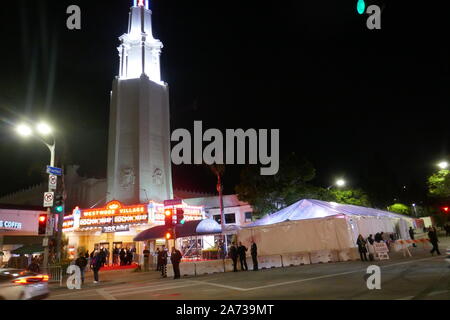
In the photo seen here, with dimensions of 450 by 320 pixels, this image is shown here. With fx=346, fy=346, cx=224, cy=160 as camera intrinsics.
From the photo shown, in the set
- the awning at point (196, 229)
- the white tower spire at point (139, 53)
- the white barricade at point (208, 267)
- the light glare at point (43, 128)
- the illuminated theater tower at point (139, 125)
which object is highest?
the white tower spire at point (139, 53)

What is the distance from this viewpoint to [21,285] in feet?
32.7

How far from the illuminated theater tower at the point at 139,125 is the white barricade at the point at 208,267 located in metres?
18.3

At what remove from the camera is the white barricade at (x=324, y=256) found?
71.0ft

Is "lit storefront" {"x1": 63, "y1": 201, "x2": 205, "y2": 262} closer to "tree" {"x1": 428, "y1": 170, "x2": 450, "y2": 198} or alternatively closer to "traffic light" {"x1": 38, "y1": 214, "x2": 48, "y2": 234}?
"traffic light" {"x1": 38, "y1": 214, "x2": 48, "y2": 234}

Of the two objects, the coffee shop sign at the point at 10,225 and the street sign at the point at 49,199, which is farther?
the coffee shop sign at the point at 10,225

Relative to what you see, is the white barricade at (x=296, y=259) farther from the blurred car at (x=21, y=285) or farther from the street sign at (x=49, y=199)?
the blurred car at (x=21, y=285)

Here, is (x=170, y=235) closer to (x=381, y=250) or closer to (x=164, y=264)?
(x=164, y=264)

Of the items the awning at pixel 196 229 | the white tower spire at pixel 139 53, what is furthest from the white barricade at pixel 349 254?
the white tower spire at pixel 139 53

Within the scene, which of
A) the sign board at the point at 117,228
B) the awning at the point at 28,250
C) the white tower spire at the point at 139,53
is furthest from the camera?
the white tower spire at the point at 139,53

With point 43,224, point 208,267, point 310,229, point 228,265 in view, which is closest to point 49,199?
point 43,224

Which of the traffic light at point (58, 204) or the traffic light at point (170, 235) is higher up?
the traffic light at point (58, 204)
